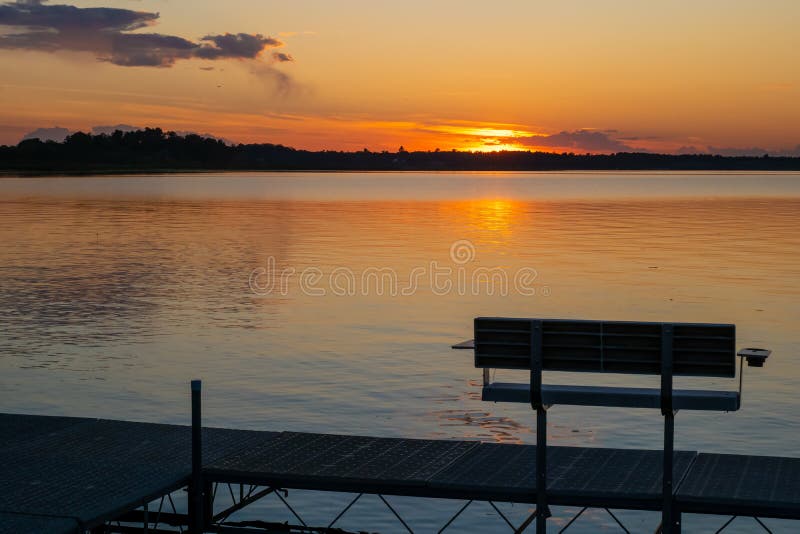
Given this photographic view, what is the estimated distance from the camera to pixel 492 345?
492 inches

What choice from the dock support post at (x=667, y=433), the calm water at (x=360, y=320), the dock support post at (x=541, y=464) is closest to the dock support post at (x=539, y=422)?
the dock support post at (x=541, y=464)

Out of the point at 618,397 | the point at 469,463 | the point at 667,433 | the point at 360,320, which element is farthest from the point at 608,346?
the point at 360,320

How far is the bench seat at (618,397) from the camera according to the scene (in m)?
12.3

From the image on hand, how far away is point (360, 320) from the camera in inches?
1388

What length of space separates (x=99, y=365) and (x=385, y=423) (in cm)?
935

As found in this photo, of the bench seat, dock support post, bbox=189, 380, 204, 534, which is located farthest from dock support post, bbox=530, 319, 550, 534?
dock support post, bbox=189, 380, 204, 534

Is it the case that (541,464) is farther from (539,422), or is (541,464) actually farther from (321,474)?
(321,474)

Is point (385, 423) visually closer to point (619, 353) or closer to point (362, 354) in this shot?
point (362, 354)

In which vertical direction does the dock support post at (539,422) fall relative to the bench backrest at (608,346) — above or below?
below

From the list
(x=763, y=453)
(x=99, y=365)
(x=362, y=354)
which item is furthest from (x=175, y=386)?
(x=763, y=453)

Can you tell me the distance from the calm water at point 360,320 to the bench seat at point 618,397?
11.6 ft

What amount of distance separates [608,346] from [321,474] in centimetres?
391

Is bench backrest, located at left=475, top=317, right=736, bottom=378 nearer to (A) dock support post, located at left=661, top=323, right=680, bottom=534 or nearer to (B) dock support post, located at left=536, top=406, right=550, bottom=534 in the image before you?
(A) dock support post, located at left=661, top=323, right=680, bottom=534

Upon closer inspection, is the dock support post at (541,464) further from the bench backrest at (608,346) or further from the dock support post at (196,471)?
the dock support post at (196,471)
